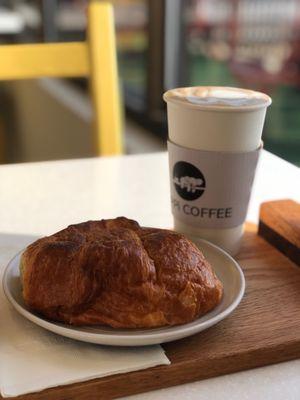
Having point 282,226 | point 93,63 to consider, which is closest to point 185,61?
point 93,63

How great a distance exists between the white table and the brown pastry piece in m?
0.27

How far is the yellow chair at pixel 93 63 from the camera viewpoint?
118cm

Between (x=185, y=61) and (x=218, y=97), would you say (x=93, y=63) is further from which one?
(x=185, y=61)

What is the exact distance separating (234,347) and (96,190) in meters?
0.48

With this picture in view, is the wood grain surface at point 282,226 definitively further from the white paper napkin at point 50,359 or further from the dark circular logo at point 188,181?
the white paper napkin at point 50,359

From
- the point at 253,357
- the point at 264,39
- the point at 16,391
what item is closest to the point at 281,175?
the point at 253,357

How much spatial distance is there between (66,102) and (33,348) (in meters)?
2.46

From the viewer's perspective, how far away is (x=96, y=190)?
35.7 inches

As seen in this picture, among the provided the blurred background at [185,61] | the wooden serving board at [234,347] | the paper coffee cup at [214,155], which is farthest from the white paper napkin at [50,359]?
the blurred background at [185,61]

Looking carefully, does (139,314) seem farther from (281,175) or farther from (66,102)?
(66,102)

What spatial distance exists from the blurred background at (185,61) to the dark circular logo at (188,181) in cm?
52

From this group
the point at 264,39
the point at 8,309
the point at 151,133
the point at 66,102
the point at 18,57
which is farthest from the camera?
the point at 66,102

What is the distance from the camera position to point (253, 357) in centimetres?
47

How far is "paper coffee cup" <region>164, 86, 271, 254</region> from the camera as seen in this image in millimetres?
581
